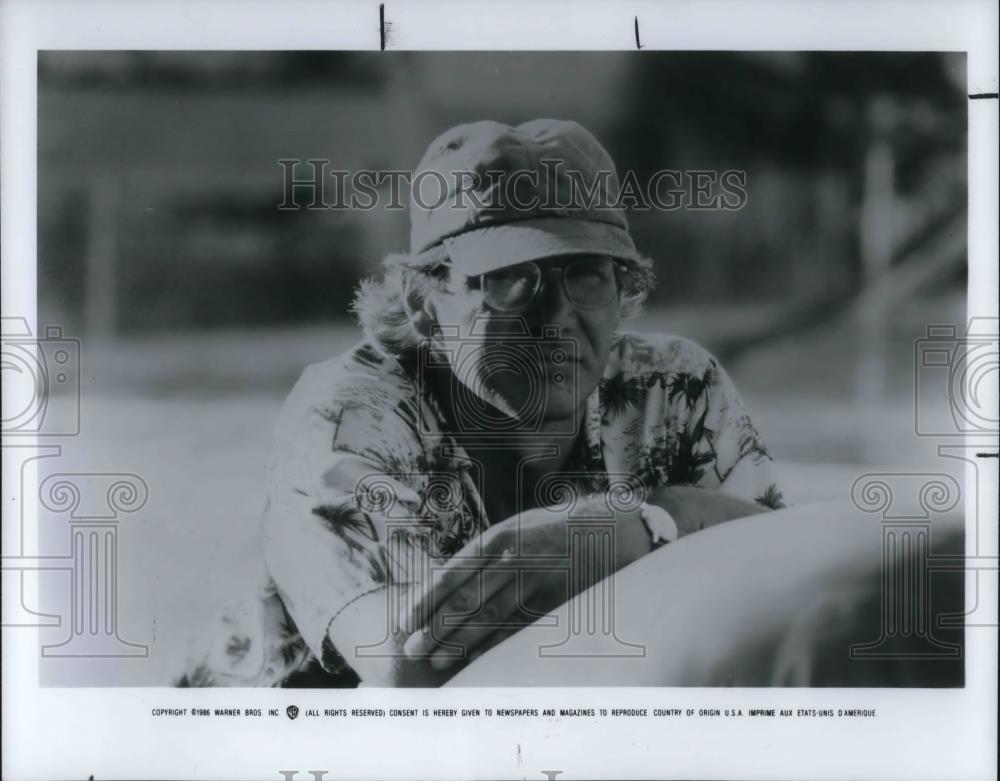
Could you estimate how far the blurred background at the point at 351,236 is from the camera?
309 cm

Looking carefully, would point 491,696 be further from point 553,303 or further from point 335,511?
point 553,303

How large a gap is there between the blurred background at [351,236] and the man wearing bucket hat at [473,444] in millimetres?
95

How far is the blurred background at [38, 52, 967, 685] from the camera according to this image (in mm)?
3088

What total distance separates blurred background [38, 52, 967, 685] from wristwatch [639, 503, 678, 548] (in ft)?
1.43

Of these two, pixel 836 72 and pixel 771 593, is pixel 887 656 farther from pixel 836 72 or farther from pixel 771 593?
pixel 836 72

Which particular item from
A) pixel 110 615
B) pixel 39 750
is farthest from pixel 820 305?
pixel 39 750

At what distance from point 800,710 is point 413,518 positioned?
1431mm

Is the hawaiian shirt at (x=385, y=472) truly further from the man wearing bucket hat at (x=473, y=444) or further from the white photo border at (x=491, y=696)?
the white photo border at (x=491, y=696)

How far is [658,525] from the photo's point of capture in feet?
10.1

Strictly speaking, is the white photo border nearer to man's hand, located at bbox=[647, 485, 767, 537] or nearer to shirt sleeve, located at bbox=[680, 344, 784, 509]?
man's hand, located at bbox=[647, 485, 767, 537]

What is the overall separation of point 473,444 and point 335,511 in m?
0.50

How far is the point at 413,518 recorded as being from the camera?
3049mm

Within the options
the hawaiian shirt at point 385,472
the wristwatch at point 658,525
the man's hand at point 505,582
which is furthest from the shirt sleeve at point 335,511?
the wristwatch at point 658,525

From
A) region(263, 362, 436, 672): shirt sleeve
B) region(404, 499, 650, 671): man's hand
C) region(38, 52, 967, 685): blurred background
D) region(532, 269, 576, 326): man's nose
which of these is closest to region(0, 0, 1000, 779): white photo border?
region(38, 52, 967, 685): blurred background
